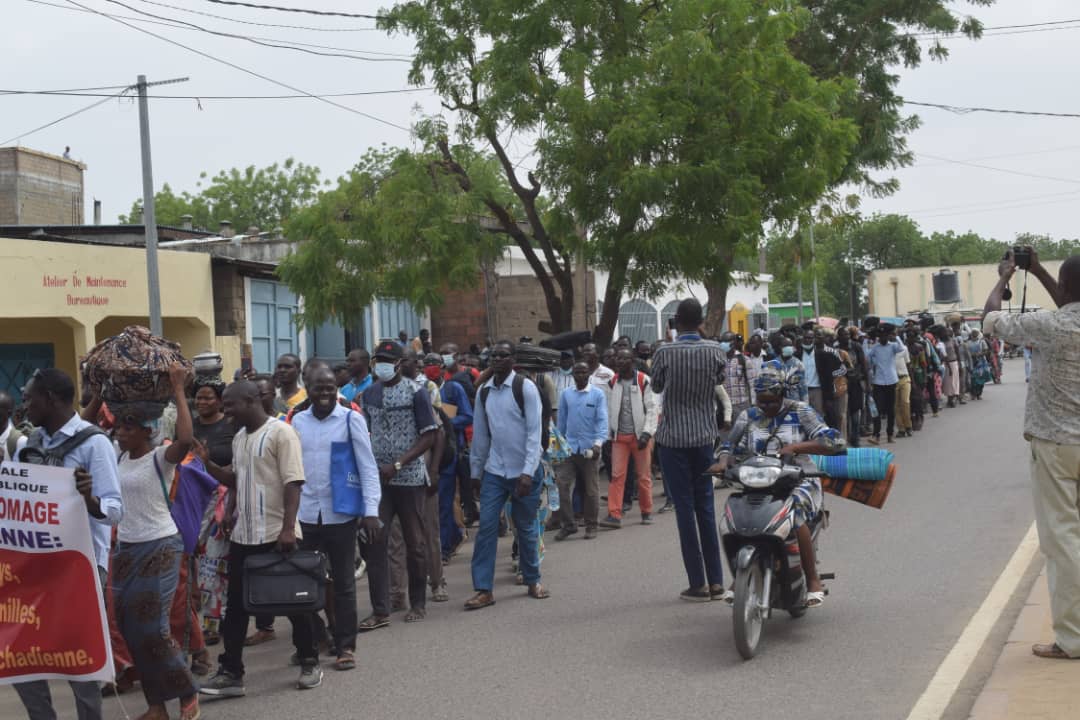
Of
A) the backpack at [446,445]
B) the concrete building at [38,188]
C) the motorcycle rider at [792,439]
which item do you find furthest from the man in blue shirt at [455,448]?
the concrete building at [38,188]

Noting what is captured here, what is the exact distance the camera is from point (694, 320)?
29.9 ft

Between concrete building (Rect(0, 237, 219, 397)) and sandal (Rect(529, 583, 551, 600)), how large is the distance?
1601 cm

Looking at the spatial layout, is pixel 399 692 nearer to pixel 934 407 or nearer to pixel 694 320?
pixel 694 320

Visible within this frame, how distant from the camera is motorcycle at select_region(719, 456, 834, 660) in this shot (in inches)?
284

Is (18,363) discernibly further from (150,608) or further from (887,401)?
(150,608)

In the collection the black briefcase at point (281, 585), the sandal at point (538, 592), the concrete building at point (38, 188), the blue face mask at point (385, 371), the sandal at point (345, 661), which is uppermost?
the concrete building at point (38, 188)

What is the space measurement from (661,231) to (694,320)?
934cm

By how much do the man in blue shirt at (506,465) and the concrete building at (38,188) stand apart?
1250 inches

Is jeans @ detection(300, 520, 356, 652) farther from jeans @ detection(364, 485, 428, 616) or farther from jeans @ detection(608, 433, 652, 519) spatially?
jeans @ detection(608, 433, 652, 519)

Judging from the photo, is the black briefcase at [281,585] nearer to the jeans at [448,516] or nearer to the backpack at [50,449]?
the backpack at [50,449]

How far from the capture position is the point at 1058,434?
21.4 ft

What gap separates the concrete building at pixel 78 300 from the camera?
2300 cm

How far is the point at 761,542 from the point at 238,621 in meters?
3.04

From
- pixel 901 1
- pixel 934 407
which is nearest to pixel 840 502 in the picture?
pixel 934 407
